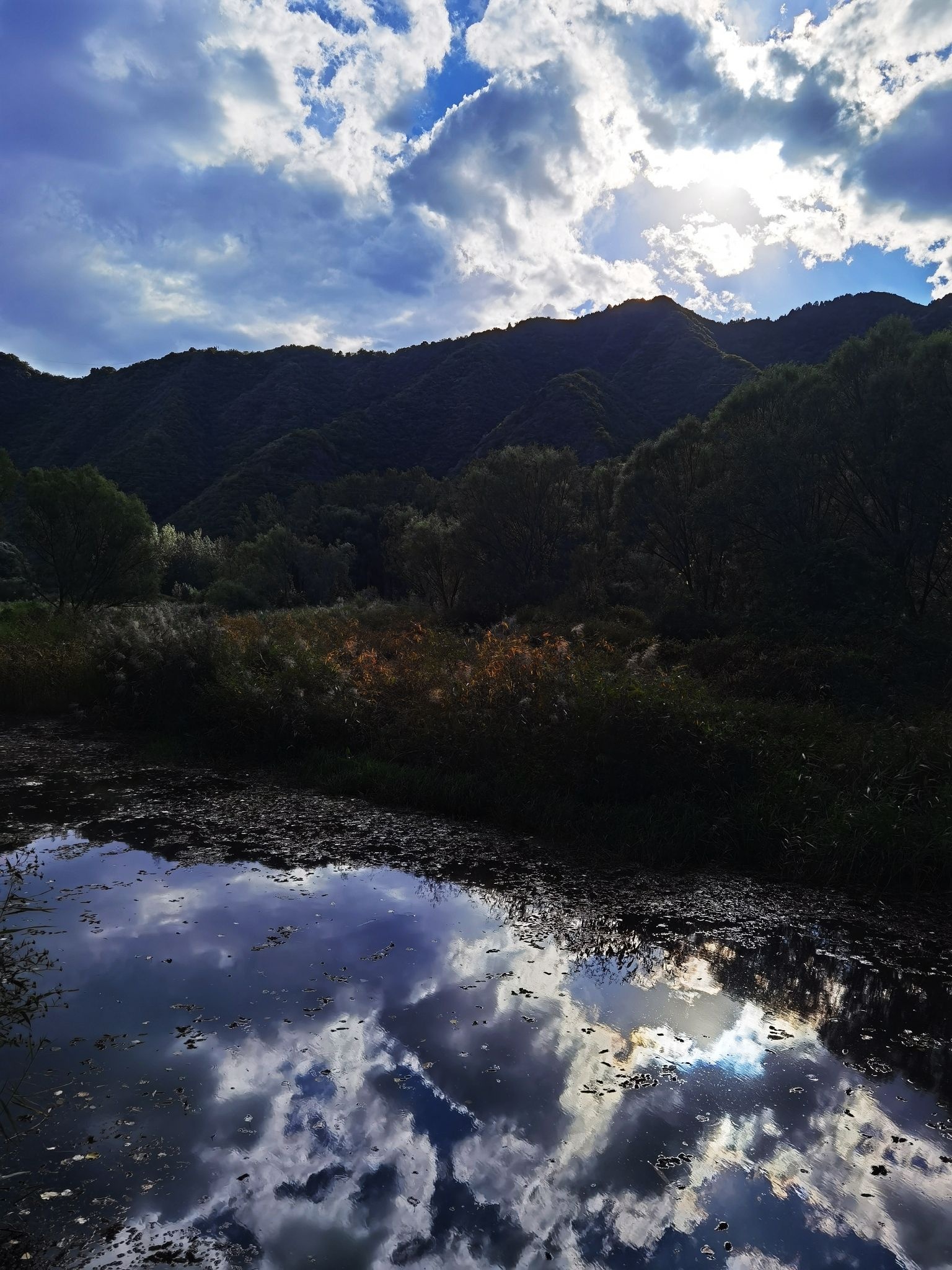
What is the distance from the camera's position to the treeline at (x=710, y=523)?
18.1m

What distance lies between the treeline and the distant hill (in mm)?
28819

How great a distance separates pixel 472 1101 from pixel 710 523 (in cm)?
2134

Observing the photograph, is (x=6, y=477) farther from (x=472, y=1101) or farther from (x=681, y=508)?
(x=472, y=1101)

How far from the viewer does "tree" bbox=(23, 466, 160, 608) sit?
2522 cm

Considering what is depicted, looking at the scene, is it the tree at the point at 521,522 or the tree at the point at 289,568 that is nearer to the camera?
the tree at the point at 521,522

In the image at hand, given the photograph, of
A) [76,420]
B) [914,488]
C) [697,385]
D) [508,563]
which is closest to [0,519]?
[508,563]

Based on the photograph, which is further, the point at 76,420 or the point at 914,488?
the point at 76,420

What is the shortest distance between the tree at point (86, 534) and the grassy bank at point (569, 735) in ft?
40.7

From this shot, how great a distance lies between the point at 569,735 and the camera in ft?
28.8

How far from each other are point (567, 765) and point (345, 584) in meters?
42.0

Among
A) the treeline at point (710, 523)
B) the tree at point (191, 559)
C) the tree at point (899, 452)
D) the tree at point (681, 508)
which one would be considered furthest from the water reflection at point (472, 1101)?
the tree at point (191, 559)

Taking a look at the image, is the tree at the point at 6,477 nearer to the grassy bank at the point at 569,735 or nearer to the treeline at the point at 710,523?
the treeline at the point at 710,523

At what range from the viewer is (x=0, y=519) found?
36.1 m

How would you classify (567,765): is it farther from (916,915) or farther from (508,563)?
(508,563)
